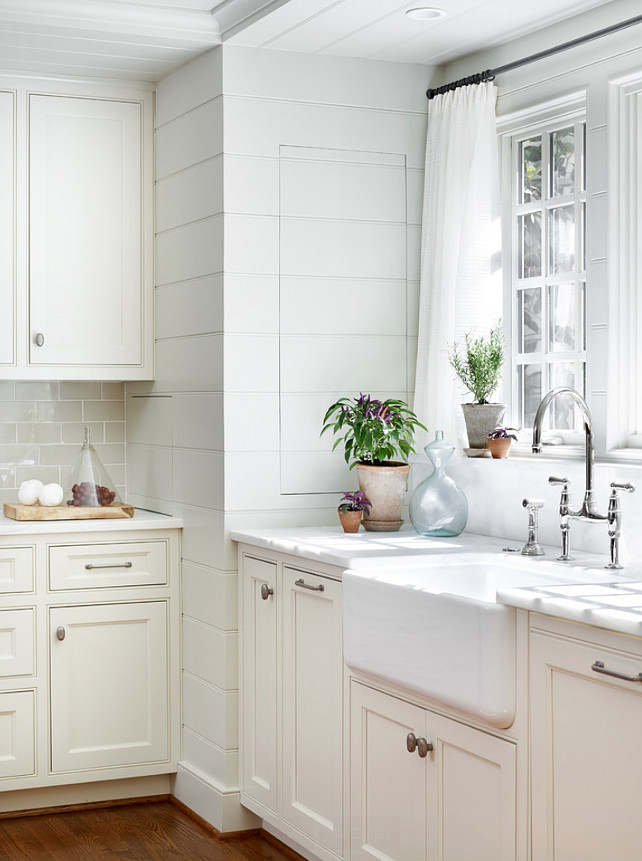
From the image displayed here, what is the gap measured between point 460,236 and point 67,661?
187 cm

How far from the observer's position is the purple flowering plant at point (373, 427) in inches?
138

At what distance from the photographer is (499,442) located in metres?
3.44

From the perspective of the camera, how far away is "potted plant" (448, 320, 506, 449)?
3.51 m

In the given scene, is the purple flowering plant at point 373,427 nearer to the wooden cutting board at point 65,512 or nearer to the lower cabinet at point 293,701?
the lower cabinet at point 293,701

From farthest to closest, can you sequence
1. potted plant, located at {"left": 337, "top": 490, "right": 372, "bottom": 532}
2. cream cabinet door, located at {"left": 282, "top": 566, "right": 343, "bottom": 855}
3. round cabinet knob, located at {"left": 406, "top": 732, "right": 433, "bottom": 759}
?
potted plant, located at {"left": 337, "top": 490, "right": 372, "bottom": 532}, cream cabinet door, located at {"left": 282, "top": 566, "right": 343, "bottom": 855}, round cabinet knob, located at {"left": 406, "top": 732, "right": 433, "bottom": 759}

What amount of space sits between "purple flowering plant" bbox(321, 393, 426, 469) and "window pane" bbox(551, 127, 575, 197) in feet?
2.67

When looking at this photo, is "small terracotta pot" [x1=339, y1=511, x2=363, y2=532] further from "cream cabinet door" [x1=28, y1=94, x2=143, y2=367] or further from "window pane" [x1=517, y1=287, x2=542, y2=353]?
"cream cabinet door" [x1=28, y1=94, x2=143, y2=367]

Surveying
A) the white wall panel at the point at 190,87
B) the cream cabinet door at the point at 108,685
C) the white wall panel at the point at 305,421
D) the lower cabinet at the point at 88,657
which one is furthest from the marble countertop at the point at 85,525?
the white wall panel at the point at 190,87

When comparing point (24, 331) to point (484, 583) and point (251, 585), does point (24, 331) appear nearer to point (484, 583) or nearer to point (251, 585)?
point (251, 585)

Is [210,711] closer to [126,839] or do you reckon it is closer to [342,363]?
[126,839]

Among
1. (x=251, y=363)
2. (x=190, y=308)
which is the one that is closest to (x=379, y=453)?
(x=251, y=363)

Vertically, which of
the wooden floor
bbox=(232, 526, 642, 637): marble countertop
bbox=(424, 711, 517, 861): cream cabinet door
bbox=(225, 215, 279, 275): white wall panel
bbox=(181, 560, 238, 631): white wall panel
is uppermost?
bbox=(225, 215, 279, 275): white wall panel

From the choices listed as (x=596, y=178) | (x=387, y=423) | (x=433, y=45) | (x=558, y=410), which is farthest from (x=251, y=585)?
(x=433, y=45)

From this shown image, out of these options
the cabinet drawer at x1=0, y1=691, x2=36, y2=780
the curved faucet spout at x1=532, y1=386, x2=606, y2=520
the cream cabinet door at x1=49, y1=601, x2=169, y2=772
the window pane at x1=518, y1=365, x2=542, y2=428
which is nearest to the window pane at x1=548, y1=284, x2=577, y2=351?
the window pane at x1=518, y1=365, x2=542, y2=428
